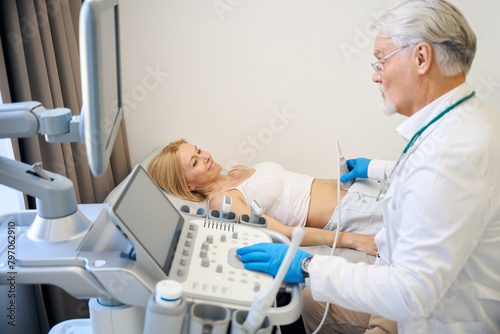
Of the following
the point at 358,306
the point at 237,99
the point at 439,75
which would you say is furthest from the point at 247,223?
the point at 237,99

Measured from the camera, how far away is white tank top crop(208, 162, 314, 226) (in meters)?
1.97

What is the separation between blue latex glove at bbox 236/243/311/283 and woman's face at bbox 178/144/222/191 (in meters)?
1.02

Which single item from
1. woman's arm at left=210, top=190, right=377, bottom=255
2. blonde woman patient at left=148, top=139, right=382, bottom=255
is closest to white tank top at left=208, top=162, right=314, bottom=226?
blonde woman patient at left=148, top=139, right=382, bottom=255

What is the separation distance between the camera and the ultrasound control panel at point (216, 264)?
92cm

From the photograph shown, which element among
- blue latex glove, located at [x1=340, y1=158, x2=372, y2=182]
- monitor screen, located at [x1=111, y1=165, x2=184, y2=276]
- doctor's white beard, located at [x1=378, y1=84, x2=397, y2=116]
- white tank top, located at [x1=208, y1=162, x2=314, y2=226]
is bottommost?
white tank top, located at [x1=208, y1=162, x2=314, y2=226]

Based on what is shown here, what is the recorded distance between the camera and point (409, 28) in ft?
3.69

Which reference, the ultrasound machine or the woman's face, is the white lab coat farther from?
the woman's face

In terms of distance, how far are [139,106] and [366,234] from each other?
1368 millimetres

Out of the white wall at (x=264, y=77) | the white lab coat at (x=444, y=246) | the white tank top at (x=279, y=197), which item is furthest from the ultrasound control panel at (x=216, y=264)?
the white wall at (x=264, y=77)

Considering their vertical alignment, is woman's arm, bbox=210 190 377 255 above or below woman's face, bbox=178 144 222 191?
below

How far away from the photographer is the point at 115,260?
2.91 ft

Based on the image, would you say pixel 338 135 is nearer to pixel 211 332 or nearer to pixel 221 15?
pixel 221 15

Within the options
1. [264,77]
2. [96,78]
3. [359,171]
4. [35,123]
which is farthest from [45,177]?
[264,77]

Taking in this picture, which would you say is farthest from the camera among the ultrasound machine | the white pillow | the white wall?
the white wall
